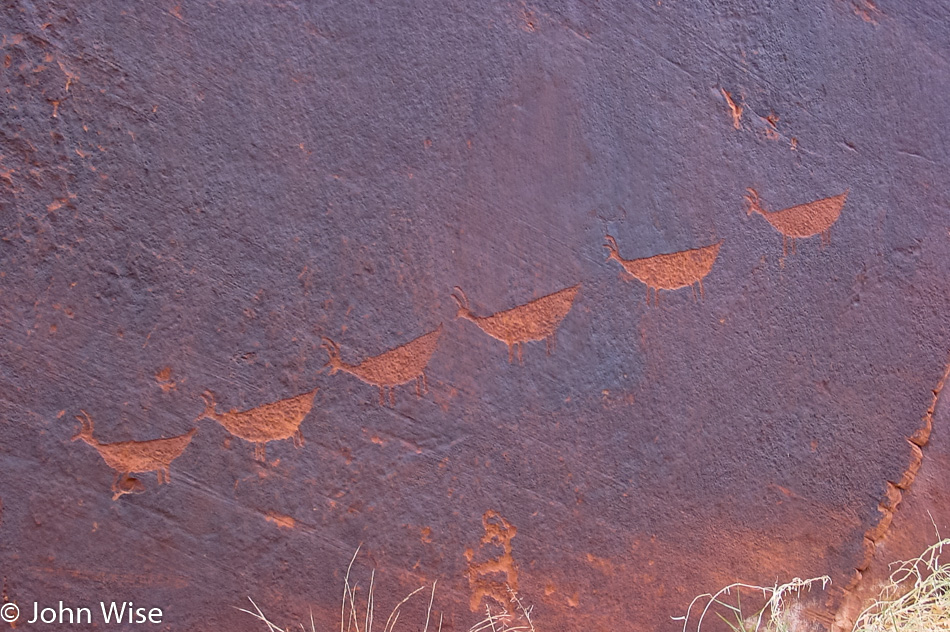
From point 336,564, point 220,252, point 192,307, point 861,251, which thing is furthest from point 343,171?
point 861,251

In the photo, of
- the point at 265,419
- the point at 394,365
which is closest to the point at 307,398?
the point at 265,419

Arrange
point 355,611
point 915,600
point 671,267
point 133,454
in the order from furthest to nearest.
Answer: point 915,600
point 671,267
point 355,611
point 133,454

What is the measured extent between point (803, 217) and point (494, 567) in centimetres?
121

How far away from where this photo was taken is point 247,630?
1.50 meters

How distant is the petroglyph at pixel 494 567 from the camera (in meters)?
1.61

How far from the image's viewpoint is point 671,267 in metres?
1.70

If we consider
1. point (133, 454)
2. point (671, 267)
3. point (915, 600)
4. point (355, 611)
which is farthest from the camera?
point (915, 600)

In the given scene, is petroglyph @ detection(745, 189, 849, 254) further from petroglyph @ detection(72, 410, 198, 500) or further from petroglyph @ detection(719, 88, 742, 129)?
petroglyph @ detection(72, 410, 198, 500)

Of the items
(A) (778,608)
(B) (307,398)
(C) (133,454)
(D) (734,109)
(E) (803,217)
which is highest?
(D) (734,109)

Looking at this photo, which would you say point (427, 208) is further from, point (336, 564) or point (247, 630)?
point (247, 630)

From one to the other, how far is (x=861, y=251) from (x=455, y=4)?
1.25 meters

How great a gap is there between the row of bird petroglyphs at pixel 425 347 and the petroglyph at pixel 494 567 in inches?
14.7

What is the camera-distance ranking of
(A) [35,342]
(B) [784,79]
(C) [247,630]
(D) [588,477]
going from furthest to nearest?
(B) [784,79] < (D) [588,477] < (C) [247,630] < (A) [35,342]

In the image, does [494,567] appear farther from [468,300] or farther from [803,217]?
[803,217]
